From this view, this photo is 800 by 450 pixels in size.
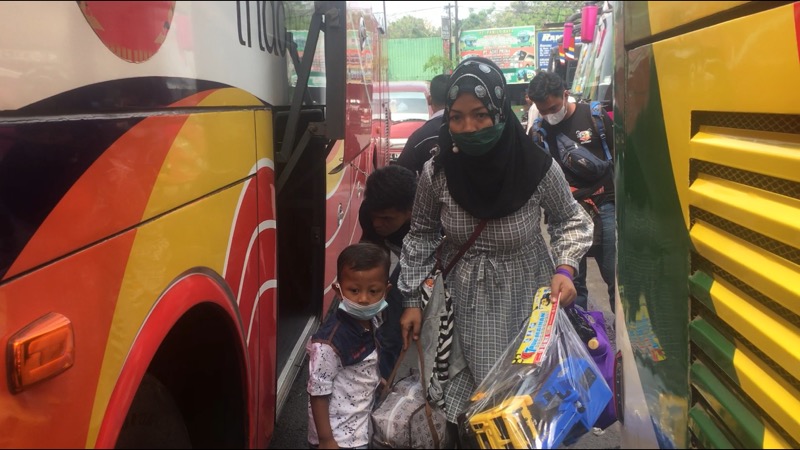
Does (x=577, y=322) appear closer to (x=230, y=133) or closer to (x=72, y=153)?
(x=230, y=133)

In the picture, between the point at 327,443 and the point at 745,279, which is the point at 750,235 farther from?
the point at 327,443

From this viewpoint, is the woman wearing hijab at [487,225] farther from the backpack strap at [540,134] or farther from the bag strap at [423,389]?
the backpack strap at [540,134]

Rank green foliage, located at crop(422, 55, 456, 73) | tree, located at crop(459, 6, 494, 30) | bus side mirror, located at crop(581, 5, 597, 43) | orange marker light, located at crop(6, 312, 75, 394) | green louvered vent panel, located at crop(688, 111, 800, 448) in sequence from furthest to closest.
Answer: bus side mirror, located at crop(581, 5, 597, 43)
green foliage, located at crop(422, 55, 456, 73)
tree, located at crop(459, 6, 494, 30)
green louvered vent panel, located at crop(688, 111, 800, 448)
orange marker light, located at crop(6, 312, 75, 394)

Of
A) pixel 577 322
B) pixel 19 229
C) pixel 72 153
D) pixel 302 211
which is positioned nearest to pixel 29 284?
pixel 19 229

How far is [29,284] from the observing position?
0.98 m

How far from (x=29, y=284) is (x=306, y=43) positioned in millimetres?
1328

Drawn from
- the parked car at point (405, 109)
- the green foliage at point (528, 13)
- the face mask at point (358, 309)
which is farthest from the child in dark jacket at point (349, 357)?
the parked car at point (405, 109)

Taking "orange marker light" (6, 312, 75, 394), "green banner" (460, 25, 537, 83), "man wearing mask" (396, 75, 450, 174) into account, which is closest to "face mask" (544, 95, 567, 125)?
"man wearing mask" (396, 75, 450, 174)

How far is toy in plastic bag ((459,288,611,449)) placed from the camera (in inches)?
53.7

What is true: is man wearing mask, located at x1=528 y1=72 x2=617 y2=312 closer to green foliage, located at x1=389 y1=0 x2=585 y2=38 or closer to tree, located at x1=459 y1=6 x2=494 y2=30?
green foliage, located at x1=389 y1=0 x2=585 y2=38

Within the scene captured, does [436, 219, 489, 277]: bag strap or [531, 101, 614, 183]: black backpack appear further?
[531, 101, 614, 183]: black backpack

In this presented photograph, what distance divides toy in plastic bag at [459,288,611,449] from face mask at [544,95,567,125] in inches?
72.4

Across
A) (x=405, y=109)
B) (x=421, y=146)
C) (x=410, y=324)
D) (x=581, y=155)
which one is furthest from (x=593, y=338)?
(x=405, y=109)

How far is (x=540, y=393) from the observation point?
1499mm
